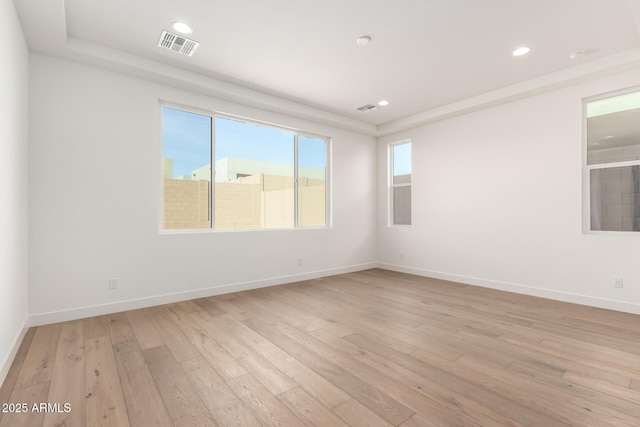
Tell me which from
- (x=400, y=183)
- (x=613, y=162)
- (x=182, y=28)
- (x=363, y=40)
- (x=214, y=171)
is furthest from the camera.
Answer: (x=400, y=183)

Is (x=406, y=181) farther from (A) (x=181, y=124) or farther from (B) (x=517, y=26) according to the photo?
(A) (x=181, y=124)

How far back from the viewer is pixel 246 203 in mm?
4441

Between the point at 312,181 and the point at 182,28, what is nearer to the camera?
the point at 182,28

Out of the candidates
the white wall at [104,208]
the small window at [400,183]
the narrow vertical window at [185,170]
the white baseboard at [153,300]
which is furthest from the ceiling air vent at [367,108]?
the white baseboard at [153,300]

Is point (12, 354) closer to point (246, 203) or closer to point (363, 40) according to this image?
point (246, 203)

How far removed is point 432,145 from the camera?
5219 millimetres

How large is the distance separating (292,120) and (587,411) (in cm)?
467

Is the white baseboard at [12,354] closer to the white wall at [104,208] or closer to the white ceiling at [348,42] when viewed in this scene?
the white wall at [104,208]

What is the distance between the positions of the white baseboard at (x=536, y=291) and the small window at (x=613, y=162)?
0.87 metres

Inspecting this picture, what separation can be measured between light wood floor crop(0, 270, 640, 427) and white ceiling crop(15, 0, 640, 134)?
111 inches

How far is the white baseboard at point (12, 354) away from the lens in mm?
1938

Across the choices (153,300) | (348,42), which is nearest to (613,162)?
(348,42)

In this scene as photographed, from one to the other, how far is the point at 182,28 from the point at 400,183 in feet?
14.6

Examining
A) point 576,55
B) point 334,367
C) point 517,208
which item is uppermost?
point 576,55
